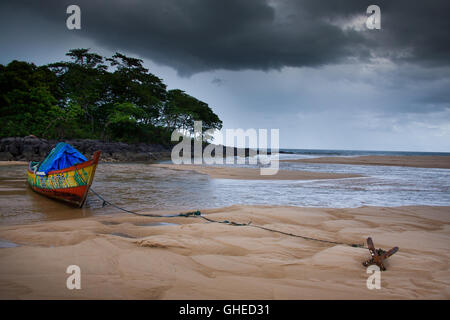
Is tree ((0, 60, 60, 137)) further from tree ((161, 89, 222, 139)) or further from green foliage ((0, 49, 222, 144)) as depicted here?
tree ((161, 89, 222, 139))

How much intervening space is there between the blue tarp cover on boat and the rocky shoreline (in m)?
22.6

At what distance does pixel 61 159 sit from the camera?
8906 mm

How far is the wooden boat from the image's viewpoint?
290 inches

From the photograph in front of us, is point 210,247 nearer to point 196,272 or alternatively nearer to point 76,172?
point 196,272

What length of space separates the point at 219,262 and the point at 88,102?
1670 inches

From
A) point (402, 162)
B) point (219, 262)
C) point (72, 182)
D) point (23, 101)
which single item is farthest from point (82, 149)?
point (402, 162)

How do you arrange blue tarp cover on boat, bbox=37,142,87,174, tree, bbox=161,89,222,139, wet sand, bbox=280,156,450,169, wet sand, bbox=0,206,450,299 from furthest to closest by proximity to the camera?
tree, bbox=161,89,222,139, wet sand, bbox=280,156,450,169, blue tarp cover on boat, bbox=37,142,87,174, wet sand, bbox=0,206,450,299

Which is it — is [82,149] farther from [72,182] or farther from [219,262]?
[219,262]

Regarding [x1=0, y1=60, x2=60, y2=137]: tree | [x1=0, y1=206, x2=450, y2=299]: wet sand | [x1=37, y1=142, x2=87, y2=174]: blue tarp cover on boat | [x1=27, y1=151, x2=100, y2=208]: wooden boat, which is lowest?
[x1=0, y1=206, x2=450, y2=299]: wet sand

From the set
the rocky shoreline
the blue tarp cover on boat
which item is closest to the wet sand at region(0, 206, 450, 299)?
the blue tarp cover on boat

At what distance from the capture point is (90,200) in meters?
8.64

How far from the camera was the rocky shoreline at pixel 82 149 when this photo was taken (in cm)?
2670

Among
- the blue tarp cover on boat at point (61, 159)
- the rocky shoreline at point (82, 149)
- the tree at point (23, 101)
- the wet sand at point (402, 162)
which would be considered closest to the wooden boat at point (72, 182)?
the blue tarp cover on boat at point (61, 159)
